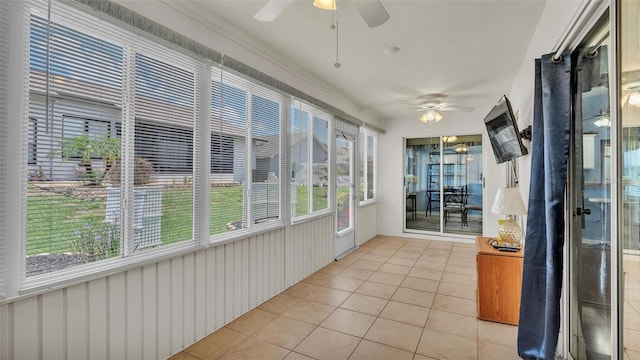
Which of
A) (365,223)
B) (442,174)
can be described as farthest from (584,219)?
(442,174)

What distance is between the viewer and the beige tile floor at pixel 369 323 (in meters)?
2.16

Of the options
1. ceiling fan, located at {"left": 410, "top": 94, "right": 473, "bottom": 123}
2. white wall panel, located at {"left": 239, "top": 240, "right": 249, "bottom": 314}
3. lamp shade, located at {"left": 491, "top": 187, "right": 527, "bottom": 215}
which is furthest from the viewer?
ceiling fan, located at {"left": 410, "top": 94, "right": 473, "bottom": 123}

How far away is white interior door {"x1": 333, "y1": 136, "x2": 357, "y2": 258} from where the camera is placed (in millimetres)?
4566

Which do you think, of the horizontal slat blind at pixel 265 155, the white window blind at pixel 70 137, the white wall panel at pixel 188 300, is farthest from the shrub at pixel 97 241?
the horizontal slat blind at pixel 265 155

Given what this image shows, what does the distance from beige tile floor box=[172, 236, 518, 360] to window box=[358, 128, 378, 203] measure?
6.67 feet

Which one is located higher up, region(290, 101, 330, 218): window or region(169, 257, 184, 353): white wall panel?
region(290, 101, 330, 218): window

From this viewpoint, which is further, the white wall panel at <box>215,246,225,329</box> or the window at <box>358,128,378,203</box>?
the window at <box>358,128,378,203</box>

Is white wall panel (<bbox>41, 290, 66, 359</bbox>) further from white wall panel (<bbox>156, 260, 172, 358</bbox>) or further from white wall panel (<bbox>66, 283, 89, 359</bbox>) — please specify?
white wall panel (<bbox>156, 260, 172, 358</bbox>)

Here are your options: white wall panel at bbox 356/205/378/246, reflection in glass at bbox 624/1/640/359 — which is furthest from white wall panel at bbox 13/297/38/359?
white wall panel at bbox 356/205/378/246

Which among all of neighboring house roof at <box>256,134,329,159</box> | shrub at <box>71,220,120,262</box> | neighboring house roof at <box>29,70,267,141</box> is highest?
neighboring house roof at <box>29,70,267,141</box>

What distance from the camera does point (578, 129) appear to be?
1710 mm

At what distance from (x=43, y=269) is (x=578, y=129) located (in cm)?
309

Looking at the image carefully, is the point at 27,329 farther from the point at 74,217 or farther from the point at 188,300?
the point at 188,300

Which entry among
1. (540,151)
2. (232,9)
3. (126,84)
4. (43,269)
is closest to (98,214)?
(43,269)
